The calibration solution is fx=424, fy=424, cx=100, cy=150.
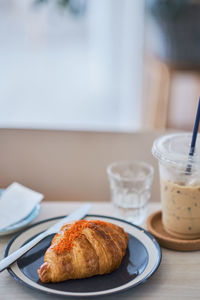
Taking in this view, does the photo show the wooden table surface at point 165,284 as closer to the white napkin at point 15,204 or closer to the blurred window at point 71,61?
the white napkin at point 15,204

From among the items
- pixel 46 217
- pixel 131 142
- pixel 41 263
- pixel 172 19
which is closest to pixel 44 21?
pixel 172 19

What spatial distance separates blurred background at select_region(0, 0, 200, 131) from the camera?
2.54 metres

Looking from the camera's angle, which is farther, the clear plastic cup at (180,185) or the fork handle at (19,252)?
the clear plastic cup at (180,185)

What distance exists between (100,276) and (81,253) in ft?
0.16

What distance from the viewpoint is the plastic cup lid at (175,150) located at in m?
0.77

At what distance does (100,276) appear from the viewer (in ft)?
2.15

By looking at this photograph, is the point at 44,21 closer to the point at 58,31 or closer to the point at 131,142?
the point at 58,31

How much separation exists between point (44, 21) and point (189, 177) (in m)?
2.05

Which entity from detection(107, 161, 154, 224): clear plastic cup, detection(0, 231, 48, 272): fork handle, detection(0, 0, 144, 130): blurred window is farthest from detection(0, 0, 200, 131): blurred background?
detection(0, 231, 48, 272): fork handle

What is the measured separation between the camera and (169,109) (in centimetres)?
288

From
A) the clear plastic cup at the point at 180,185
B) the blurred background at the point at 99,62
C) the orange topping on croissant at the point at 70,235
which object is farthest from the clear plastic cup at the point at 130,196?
the blurred background at the point at 99,62

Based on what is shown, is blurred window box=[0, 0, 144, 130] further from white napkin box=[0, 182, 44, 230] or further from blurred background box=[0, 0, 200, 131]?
white napkin box=[0, 182, 44, 230]

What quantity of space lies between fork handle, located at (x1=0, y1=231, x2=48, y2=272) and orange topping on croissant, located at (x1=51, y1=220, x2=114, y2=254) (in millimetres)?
65

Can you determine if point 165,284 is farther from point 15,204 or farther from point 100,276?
point 15,204
